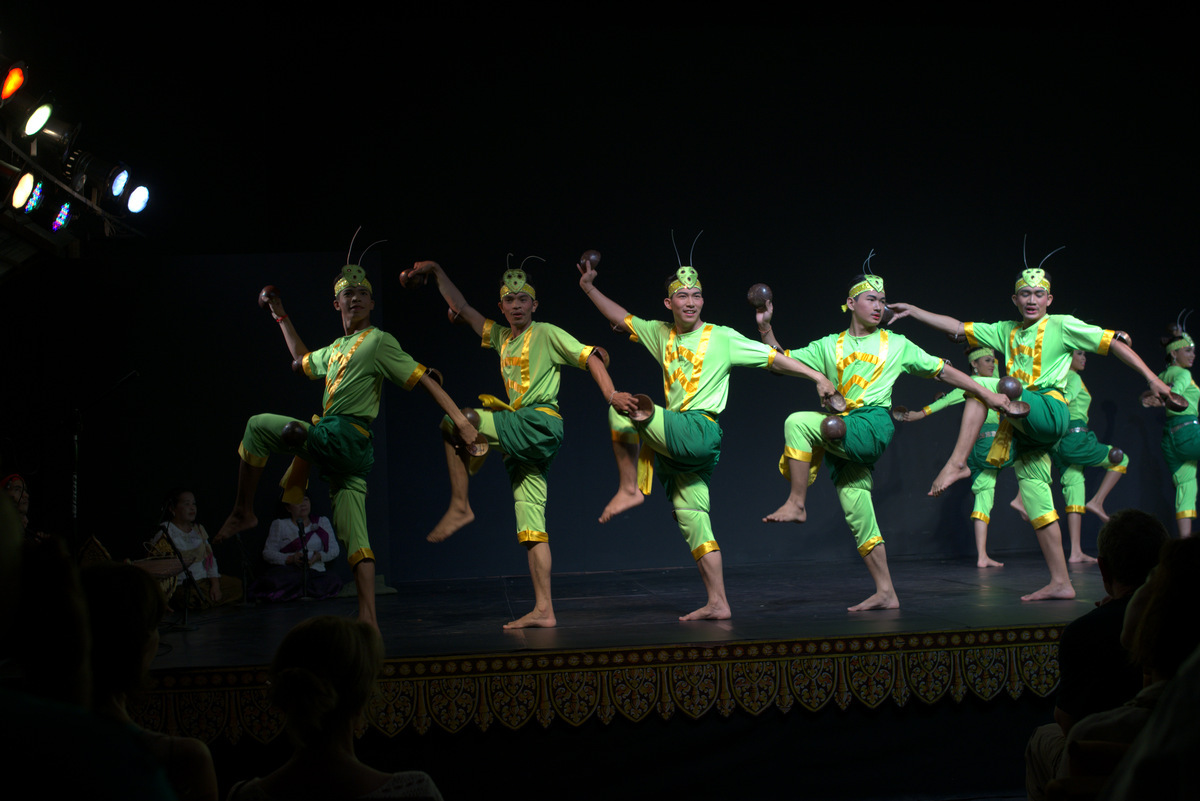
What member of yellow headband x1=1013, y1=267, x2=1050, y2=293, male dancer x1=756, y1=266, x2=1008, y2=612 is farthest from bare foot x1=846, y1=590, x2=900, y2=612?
yellow headband x1=1013, y1=267, x2=1050, y2=293

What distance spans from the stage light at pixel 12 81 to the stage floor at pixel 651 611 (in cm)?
270

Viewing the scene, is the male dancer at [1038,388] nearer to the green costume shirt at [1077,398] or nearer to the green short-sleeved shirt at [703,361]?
the green short-sleeved shirt at [703,361]

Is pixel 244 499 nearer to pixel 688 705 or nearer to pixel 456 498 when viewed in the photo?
pixel 456 498

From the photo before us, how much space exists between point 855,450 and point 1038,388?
3.73ft

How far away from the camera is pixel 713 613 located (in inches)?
163

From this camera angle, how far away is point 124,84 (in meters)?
6.48

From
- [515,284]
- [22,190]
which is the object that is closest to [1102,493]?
[515,284]

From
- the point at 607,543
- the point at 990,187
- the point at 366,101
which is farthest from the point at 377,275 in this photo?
the point at 990,187

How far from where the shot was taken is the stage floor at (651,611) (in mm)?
3623

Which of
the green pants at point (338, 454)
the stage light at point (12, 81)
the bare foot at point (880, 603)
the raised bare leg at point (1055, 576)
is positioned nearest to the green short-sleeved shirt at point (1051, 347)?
the raised bare leg at point (1055, 576)

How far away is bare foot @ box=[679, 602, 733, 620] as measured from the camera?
4.13 meters

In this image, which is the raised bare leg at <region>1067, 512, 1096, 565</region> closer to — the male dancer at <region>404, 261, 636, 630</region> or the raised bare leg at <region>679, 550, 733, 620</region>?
the raised bare leg at <region>679, 550, 733, 620</region>

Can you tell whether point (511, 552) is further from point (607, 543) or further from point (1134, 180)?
point (1134, 180)

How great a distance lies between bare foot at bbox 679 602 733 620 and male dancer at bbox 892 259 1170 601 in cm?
144
